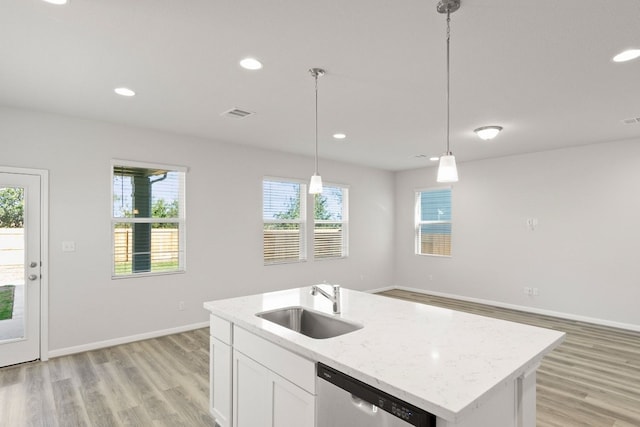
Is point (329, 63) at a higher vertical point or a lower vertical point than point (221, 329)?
higher

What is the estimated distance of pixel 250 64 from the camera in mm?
2566

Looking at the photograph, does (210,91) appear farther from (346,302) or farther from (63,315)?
(63,315)

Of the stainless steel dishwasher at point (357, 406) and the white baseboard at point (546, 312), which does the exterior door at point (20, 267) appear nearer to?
the stainless steel dishwasher at point (357, 406)

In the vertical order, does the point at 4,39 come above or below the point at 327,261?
above

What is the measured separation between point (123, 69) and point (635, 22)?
339cm

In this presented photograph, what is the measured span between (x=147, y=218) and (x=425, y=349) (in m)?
3.95

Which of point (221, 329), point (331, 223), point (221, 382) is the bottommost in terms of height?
point (221, 382)

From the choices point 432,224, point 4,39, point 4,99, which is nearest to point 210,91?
point 4,39

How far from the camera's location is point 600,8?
6.07 feet

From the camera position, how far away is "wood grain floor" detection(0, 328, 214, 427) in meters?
2.57

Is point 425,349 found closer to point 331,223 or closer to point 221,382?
point 221,382

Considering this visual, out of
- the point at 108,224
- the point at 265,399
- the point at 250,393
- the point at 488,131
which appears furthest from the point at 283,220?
the point at 265,399

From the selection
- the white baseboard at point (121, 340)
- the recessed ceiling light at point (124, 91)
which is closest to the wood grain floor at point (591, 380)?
the white baseboard at point (121, 340)

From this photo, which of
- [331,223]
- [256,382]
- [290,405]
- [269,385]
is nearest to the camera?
[290,405]
